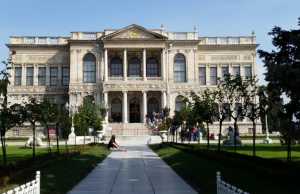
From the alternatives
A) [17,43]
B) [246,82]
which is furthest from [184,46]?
[246,82]

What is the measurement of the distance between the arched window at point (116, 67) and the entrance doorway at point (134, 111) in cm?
493

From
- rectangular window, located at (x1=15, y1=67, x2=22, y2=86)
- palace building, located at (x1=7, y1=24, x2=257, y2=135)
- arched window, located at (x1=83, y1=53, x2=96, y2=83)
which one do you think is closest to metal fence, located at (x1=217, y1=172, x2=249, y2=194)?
palace building, located at (x1=7, y1=24, x2=257, y2=135)

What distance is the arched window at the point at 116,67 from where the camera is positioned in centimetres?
8406

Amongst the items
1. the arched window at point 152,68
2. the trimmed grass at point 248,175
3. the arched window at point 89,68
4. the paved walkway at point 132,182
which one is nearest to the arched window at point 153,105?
the arched window at point 152,68

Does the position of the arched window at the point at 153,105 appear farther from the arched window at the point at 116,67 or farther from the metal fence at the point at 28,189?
the metal fence at the point at 28,189

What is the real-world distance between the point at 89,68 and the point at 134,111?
32.4 feet

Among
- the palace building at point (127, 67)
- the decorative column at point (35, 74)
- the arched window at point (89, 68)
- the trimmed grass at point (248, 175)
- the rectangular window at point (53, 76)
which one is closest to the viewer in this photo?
the trimmed grass at point (248, 175)

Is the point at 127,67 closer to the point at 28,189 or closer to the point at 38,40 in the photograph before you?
the point at 38,40

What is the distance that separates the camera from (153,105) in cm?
8406

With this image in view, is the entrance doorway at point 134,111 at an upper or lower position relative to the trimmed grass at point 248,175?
upper

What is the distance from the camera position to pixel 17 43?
8394 centimetres

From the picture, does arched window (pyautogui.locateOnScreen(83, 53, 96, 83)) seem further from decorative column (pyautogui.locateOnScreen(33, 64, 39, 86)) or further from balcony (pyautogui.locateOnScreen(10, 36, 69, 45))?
decorative column (pyautogui.locateOnScreen(33, 64, 39, 86))

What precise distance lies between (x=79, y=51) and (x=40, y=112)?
50.6 m

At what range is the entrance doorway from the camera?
83.6m
